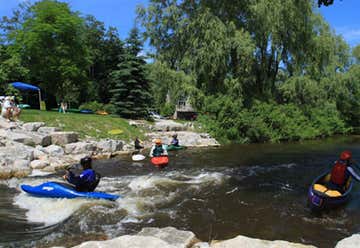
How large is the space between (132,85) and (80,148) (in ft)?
34.5

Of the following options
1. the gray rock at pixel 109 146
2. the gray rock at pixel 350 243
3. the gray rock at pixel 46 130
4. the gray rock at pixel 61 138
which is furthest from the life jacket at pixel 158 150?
the gray rock at pixel 350 243

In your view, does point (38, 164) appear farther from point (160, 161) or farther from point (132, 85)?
point (132, 85)

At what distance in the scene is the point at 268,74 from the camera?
24.3 m

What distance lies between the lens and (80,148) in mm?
14164

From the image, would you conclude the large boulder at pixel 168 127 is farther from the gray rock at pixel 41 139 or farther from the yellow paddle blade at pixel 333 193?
the yellow paddle blade at pixel 333 193

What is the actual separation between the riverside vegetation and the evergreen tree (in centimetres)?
7

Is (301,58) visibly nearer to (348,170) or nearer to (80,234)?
(348,170)

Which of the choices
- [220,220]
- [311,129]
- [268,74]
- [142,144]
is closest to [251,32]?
[268,74]

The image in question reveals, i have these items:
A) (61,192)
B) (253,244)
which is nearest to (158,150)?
(61,192)

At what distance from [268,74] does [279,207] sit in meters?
18.2

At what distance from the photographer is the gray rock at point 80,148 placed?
13977mm

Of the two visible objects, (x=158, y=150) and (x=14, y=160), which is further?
(x=158, y=150)

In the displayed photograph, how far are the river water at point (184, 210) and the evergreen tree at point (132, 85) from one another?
12.3 metres

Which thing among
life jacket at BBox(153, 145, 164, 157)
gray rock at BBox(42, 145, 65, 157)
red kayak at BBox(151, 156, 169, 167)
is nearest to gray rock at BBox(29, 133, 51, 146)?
gray rock at BBox(42, 145, 65, 157)
